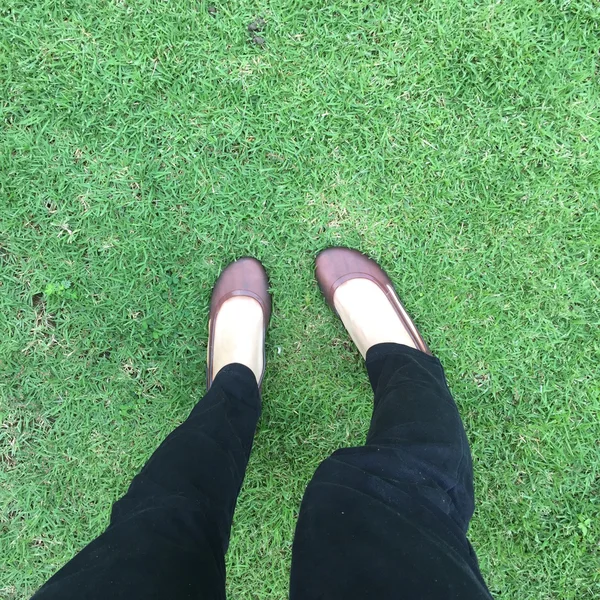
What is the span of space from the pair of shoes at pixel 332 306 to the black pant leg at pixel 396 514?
37 cm

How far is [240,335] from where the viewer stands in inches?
79.5

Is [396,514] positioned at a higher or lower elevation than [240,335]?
higher

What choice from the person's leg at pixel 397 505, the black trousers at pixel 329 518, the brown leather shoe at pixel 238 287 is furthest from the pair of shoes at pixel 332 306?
the black trousers at pixel 329 518

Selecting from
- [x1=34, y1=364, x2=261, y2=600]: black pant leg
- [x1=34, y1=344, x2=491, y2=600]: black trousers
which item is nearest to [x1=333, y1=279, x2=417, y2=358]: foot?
[x1=34, y1=344, x2=491, y2=600]: black trousers

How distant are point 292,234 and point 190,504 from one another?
122cm

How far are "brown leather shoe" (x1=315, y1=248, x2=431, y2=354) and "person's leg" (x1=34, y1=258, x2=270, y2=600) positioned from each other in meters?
0.34

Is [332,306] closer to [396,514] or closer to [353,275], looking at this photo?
[353,275]

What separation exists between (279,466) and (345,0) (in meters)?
2.14

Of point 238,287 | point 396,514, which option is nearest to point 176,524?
point 396,514

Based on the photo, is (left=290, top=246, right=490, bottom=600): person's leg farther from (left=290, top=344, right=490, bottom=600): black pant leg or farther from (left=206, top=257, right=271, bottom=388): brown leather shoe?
(left=206, top=257, right=271, bottom=388): brown leather shoe

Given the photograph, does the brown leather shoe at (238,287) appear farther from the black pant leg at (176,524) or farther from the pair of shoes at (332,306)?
the black pant leg at (176,524)

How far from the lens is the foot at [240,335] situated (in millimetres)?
2000

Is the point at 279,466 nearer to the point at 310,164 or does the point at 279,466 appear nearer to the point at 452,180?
the point at 310,164

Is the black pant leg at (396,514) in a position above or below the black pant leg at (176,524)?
above
